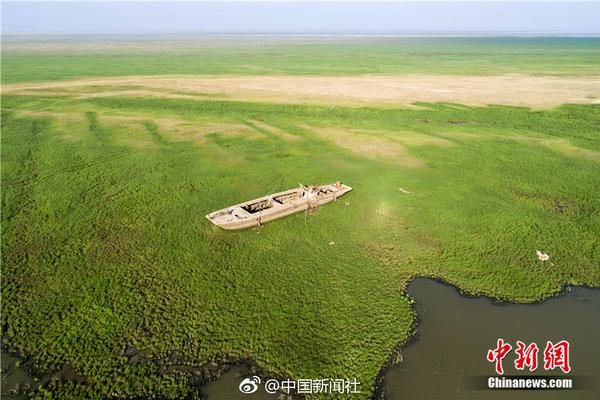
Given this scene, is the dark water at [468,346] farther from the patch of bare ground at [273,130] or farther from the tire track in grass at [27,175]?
the patch of bare ground at [273,130]

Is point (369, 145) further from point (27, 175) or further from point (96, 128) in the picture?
point (96, 128)

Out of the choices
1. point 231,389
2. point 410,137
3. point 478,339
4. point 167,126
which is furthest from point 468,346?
point 167,126

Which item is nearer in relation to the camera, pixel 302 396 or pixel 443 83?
pixel 302 396

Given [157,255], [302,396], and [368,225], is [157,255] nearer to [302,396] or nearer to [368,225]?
[302,396]

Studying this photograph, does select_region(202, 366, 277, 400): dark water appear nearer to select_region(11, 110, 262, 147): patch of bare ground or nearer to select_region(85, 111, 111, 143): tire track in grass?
select_region(11, 110, 262, 147): patch of bare ground

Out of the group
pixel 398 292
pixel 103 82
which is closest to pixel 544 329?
pixel 398 292

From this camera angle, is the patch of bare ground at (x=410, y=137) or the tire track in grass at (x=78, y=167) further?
the patch of bare ground at (x=410, y=137)

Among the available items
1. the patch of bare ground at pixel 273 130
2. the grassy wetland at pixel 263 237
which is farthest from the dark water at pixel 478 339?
the patch of bare ground at pixel 273 130
